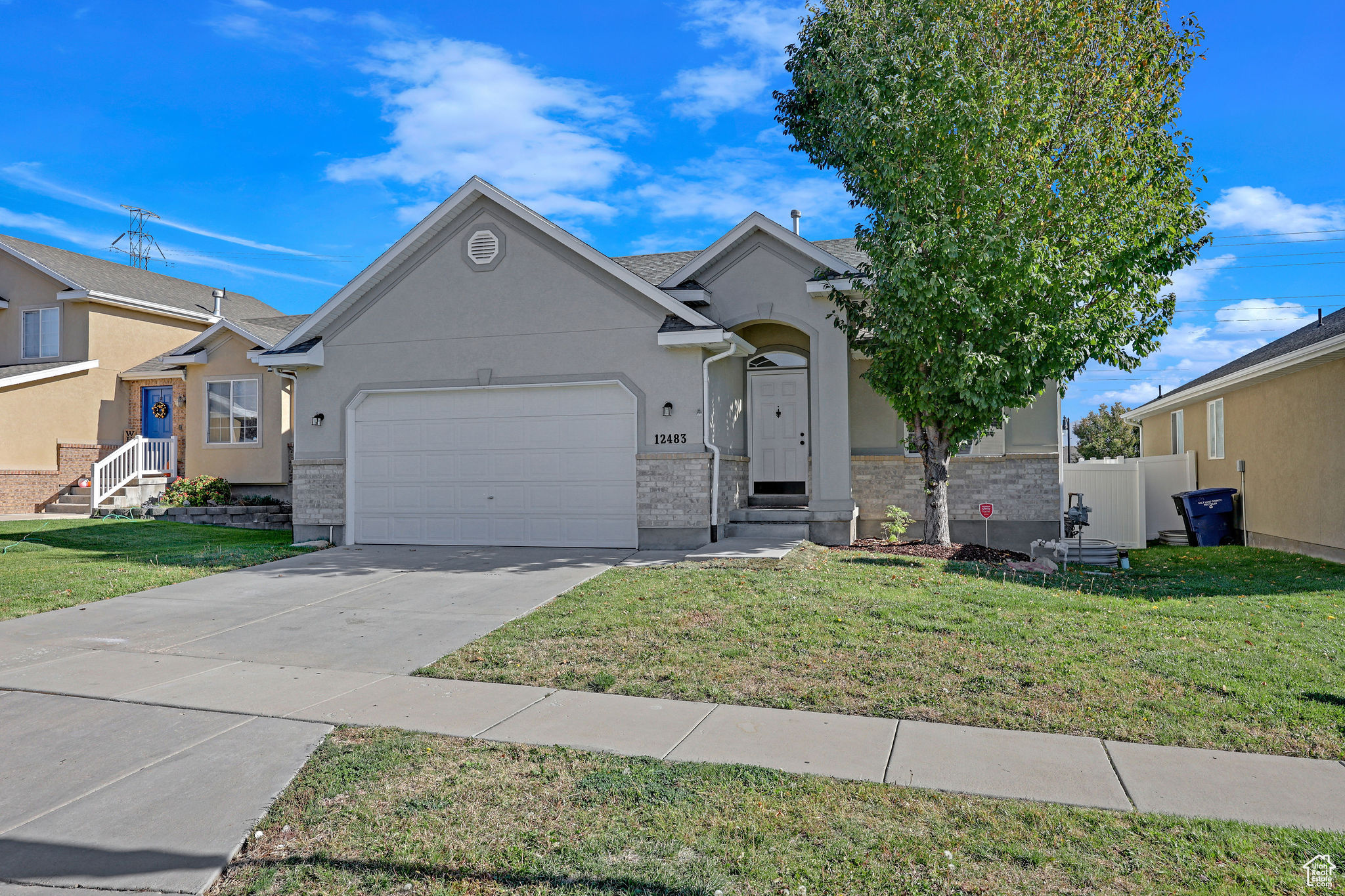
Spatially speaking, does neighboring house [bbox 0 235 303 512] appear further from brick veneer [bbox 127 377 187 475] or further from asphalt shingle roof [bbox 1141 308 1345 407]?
asphalt shingle roof [bbox 1141 308 1345 407]

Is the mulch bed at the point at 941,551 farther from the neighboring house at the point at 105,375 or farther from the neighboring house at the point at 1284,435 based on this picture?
the neighboring house at the point at 105,375

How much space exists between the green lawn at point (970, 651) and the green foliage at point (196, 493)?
13957 millimetres

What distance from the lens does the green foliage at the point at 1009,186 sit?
11547mm

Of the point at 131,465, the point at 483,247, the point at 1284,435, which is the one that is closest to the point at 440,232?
the point at 483,247

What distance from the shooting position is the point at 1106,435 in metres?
45.8

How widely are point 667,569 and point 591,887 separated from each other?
761 centimetres

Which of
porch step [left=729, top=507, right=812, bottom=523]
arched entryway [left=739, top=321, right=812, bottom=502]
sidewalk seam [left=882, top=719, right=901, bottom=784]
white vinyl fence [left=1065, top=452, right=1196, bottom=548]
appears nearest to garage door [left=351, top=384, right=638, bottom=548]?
porch step [left=729, top=507, right=812, bottom=523]

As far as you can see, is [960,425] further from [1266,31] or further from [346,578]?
[346,578]

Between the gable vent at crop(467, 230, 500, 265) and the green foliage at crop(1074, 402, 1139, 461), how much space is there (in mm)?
37941

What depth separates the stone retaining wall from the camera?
19.2 metres

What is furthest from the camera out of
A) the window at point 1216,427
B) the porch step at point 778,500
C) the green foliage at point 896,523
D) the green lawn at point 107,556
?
the window at point 1216,427

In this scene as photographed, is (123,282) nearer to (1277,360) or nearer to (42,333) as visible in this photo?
(42,333)

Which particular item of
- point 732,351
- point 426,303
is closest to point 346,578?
point 426,303

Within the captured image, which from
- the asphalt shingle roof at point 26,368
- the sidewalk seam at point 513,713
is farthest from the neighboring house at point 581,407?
the asphalt shingle roof at point 26,368
